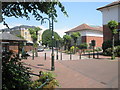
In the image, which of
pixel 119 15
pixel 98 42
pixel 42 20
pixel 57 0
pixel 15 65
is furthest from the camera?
pixel 98 42

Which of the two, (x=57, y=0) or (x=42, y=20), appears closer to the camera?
(x=57, y=0)

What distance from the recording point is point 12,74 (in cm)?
290

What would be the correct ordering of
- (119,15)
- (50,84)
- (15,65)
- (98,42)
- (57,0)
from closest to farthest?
(57,0), (15,65), (50,84), (119,15), (98,42)

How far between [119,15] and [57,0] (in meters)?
25.2

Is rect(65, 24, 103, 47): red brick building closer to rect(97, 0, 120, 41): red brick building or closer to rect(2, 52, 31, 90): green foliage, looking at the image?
rect(97, 0, 120, 41): red brick building

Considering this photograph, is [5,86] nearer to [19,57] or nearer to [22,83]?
[22,83]

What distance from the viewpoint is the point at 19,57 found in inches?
128

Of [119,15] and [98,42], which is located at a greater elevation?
[119,15]

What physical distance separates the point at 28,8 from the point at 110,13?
2559 centimetres

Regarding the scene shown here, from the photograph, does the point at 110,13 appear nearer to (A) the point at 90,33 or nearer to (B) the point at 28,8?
(A) the point at 90,33

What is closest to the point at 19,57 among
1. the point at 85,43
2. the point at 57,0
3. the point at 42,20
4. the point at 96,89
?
the point at 42,20

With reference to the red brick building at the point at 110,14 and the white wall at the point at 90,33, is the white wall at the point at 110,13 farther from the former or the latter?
the white wall at the point at 90,33

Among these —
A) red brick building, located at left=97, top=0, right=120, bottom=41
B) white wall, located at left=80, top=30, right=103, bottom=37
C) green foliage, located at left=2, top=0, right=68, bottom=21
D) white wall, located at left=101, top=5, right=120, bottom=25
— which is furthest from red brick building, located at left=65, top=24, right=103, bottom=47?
green foliage, located at left=2, top=0, right=68, bottom=21

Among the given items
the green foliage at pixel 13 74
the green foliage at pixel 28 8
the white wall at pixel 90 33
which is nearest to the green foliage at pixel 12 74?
the green foliage at pixel 13 74
